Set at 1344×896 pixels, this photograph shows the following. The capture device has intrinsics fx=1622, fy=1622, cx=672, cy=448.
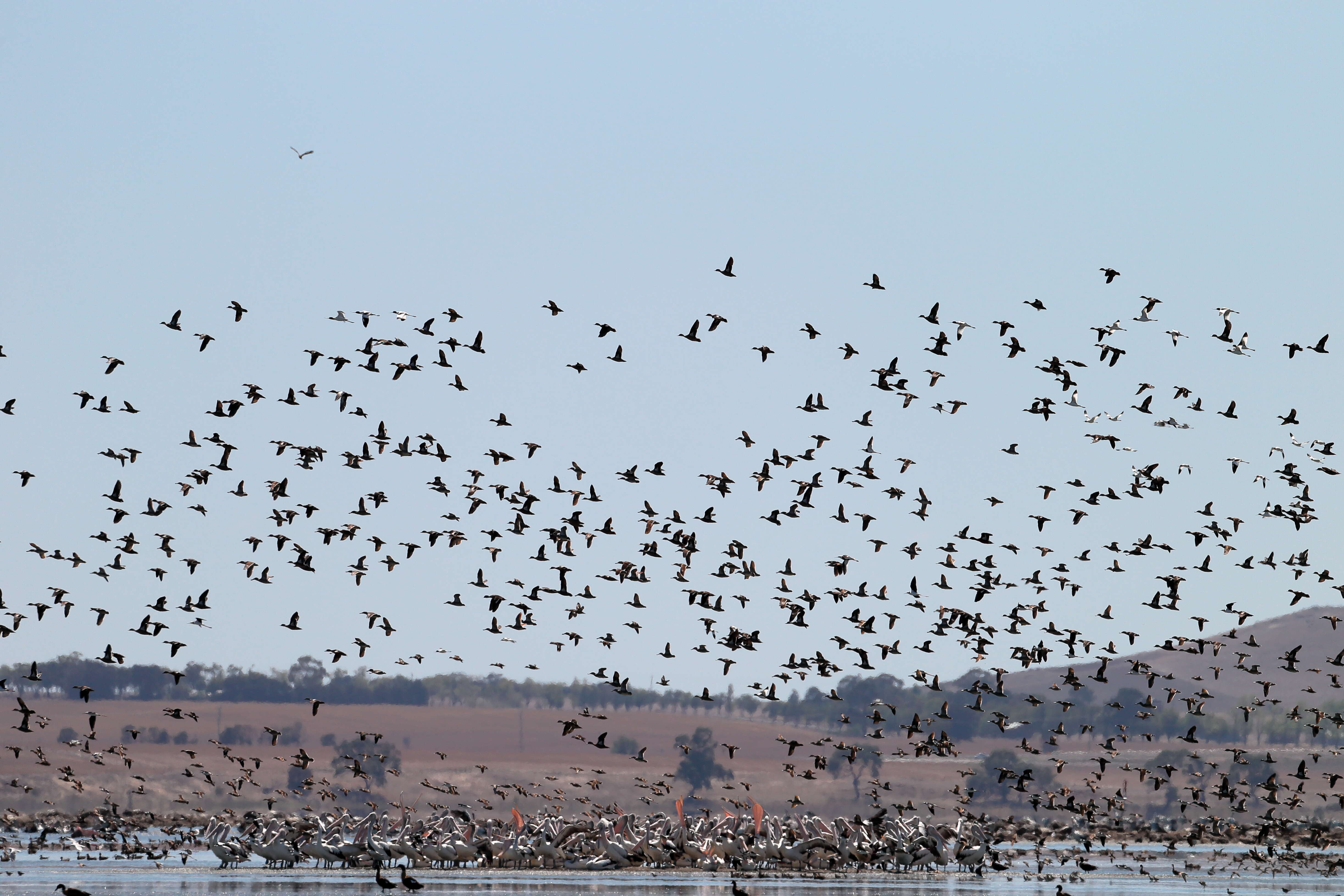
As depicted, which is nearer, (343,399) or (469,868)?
(343,399)

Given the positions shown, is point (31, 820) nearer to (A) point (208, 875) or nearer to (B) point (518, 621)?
(A) point (208, 875)

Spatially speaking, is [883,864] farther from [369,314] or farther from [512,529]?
[369,314]

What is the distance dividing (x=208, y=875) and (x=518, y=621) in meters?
19.7

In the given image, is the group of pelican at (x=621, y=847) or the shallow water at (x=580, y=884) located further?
the group of pelican at (x=621, y=847)

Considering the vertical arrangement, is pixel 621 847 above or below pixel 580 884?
above

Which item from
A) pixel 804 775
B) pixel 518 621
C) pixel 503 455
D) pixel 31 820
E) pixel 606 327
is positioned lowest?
pixel 31 820

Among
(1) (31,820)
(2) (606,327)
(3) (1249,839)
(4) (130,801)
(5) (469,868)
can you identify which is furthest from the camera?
(4) (130,801)

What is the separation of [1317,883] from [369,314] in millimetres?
52814

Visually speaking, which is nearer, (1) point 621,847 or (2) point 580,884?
(2) point 580,884

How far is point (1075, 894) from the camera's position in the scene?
6825 cm

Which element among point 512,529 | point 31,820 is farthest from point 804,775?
point 31,820

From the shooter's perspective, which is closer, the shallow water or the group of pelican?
the shallow water

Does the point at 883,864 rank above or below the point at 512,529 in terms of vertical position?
Answer: below

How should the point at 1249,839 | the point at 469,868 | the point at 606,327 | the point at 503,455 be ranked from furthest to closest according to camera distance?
the point at 1249,839 → the point at 469,868 → the point at 503,455 → the point at 606,327
